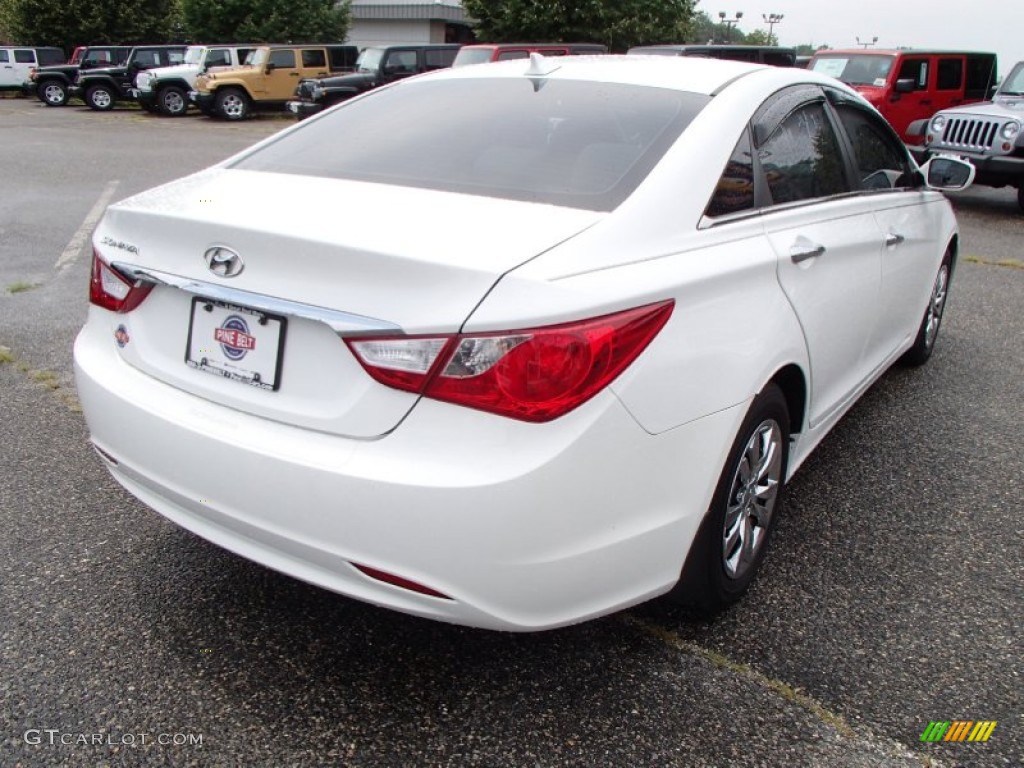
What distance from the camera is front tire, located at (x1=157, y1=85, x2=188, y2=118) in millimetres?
23688

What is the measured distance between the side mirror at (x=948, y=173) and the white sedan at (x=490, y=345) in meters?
1.68

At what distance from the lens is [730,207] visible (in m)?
2.52

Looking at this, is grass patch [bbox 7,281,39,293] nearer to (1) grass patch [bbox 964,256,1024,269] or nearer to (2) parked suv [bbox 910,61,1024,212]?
(1) grass patch [bbox 964,256,1024,269]

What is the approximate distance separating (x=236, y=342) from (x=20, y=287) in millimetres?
4958

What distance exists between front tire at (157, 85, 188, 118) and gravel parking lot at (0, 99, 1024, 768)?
2249 centimetres

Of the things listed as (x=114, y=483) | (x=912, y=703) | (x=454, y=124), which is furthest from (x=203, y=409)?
(x=912, y=703)

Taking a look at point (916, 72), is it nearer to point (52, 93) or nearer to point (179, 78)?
point (179, 78)

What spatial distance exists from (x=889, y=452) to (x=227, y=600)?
2.79m

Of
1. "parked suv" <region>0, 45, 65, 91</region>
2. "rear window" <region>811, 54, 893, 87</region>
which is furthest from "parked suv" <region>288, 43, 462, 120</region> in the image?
A: "parked suv" <region>0, 45, 65, 91</region>

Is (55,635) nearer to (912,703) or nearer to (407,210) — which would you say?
(407,210)

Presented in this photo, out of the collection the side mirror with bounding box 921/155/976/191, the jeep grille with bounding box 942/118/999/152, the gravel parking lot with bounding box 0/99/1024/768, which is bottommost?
the gravel parking lot with bounding box 0/99/1024/768

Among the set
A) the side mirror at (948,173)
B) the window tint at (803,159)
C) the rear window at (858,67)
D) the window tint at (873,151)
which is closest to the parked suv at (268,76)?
the rear window at (858,67)

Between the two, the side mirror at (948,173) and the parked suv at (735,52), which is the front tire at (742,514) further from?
the parked suv at (735,52)

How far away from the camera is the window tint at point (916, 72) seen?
14.1 m
